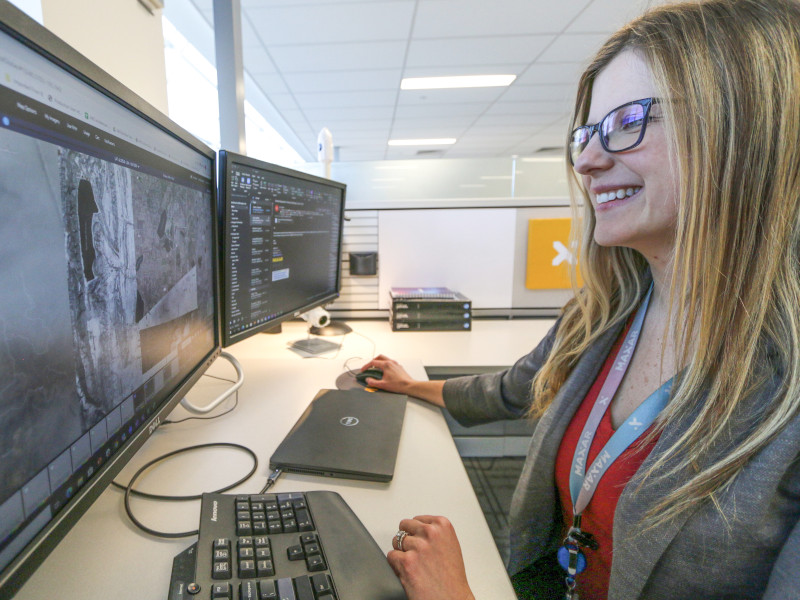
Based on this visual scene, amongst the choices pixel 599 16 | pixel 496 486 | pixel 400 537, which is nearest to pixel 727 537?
pixel 400 537

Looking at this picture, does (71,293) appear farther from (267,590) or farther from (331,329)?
(331,329)

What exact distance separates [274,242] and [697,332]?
2.68 feet

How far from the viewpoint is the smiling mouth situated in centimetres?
62

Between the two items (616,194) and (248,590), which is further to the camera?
(616,194)

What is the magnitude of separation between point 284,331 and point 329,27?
257 cm

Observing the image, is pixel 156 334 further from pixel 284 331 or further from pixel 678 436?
pixel 284 331

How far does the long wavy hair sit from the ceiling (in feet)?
4.40

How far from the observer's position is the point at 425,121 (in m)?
5.30

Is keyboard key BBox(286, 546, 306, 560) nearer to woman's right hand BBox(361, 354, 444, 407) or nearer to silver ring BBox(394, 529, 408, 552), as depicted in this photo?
silver ring BBox(394, 529, 408, 552)

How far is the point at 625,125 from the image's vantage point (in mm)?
577

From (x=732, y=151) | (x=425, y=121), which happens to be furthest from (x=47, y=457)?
(x=425, y=121)

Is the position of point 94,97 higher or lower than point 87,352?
higher

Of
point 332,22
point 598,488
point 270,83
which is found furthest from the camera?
point 270,83

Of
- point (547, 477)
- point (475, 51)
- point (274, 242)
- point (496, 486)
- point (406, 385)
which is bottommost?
point (496, 486)
